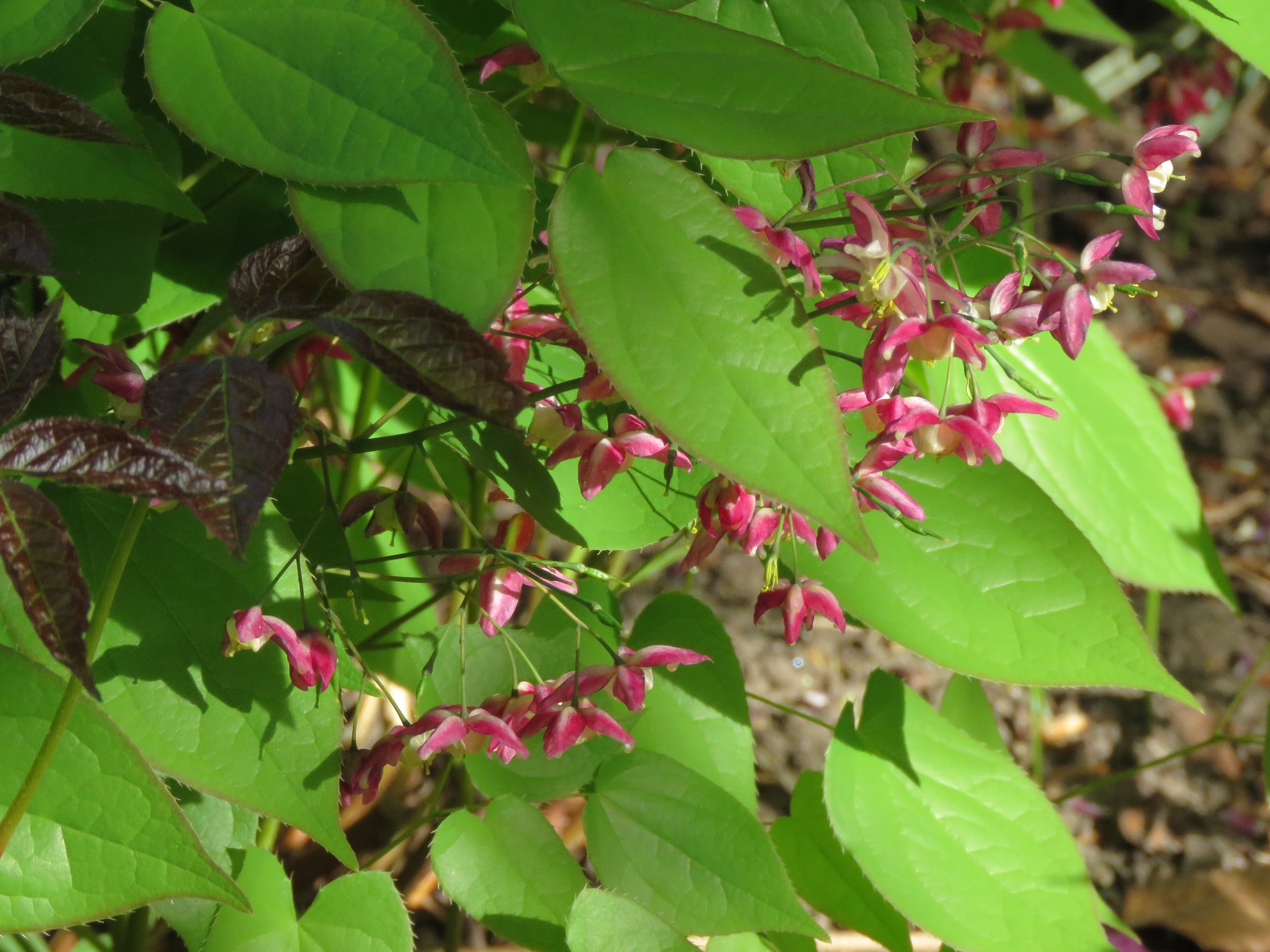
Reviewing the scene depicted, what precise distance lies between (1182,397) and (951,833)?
3.02ft

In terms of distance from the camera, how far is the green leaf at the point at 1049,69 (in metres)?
1.26

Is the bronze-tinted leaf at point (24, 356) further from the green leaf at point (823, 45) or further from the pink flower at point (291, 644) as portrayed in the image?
the green leaf at point (823, 45)

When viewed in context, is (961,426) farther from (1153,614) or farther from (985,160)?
(1153,614)

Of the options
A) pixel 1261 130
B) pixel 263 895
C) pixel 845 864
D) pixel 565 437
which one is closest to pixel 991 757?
pixel 845 864

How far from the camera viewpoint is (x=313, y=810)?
0.62 meters

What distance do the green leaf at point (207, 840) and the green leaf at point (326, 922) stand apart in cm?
5

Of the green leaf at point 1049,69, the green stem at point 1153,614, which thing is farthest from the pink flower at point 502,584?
the green stem at point 1153,614

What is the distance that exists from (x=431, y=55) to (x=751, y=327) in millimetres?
213

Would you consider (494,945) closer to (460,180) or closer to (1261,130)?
(460,180)

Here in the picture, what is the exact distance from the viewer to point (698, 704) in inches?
35.3

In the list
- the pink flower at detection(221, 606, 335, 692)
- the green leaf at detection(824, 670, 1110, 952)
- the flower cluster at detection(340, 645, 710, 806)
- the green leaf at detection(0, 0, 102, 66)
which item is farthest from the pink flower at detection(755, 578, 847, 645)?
the green leaf at detection(0, 0, 102, 66)

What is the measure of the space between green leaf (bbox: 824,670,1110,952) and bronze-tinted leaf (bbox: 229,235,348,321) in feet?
1.78

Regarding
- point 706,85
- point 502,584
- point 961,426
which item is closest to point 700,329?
point 706,85

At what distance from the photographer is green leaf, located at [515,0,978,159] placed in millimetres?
472
